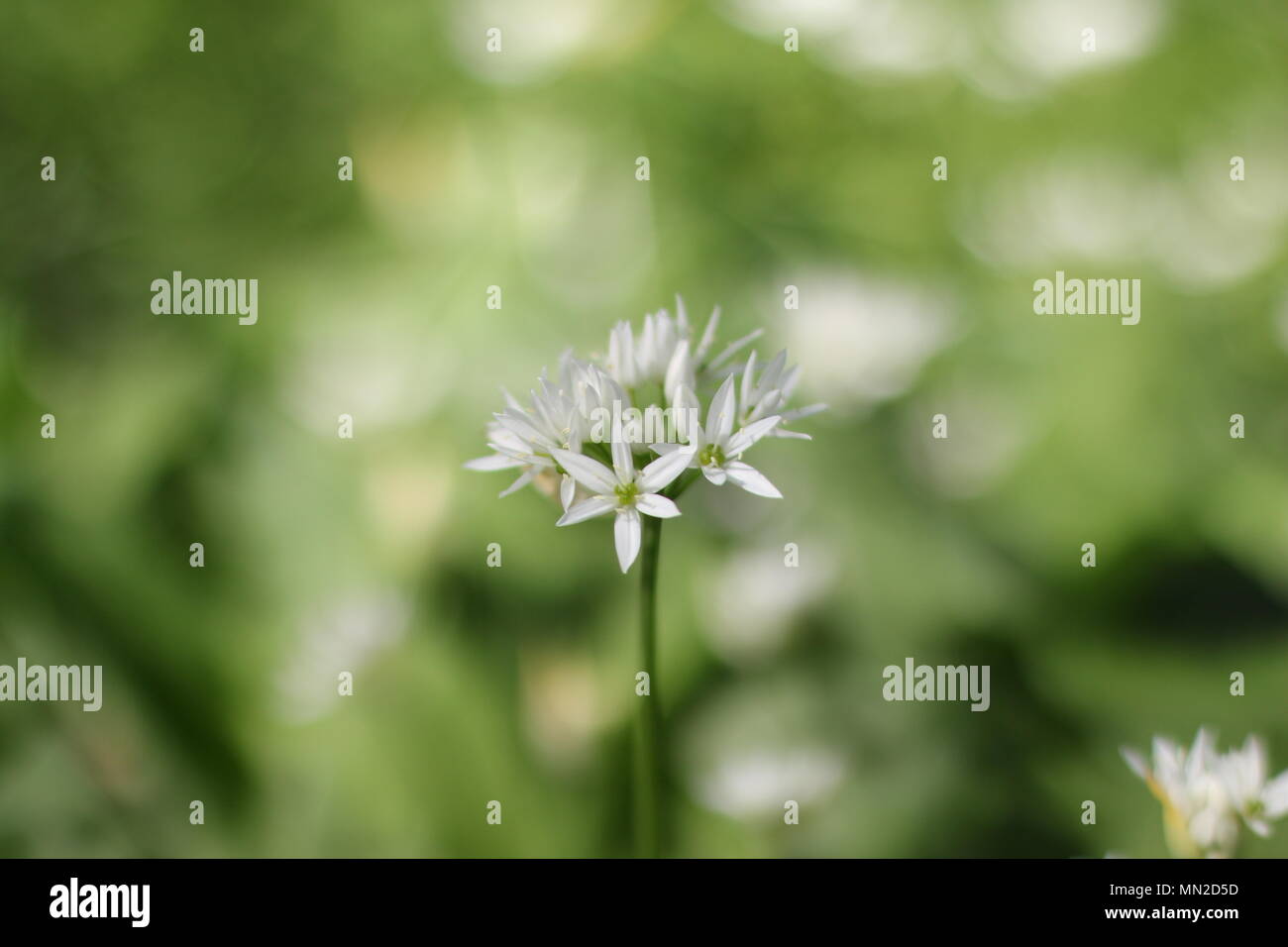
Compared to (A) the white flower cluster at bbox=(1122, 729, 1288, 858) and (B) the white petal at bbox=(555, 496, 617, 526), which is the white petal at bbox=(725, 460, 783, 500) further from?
(A) the white flower cluster at bbox=(1122, 729, 1288, 858)

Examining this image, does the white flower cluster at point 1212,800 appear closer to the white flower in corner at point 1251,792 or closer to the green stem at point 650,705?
the white flower in corner at point 1251,792

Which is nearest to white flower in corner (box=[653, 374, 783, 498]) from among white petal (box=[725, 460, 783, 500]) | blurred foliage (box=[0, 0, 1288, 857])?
white petal (box=[725, 460, 783, 500])

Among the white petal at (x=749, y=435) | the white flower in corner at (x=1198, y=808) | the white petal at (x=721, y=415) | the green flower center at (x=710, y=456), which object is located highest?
the white petal at (x=721, y=415)

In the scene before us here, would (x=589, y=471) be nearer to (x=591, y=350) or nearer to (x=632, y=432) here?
(x=632, y=432)

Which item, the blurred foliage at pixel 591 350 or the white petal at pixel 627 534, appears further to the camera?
the blurred foliage at pixel 591 350

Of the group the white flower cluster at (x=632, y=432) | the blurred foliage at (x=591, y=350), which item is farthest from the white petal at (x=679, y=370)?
the blurred foliage at (x=591, y=350)

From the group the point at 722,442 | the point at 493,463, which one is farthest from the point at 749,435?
the point at 493,463
